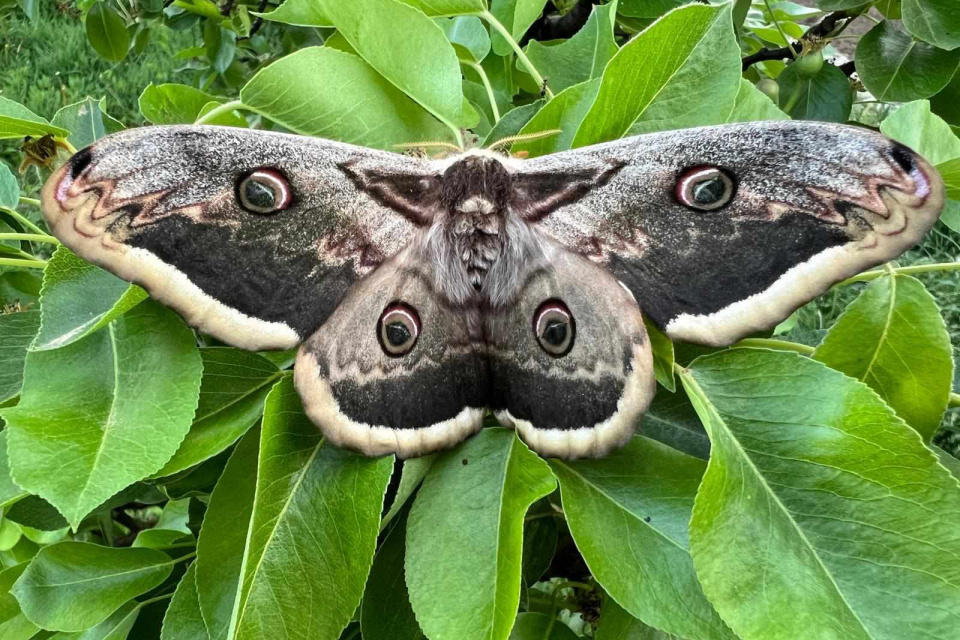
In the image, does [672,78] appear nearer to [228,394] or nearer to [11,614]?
[228,394]

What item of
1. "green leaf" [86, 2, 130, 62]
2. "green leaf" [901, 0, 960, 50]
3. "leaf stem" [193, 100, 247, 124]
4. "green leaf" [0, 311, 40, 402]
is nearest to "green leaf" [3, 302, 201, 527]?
"green leaf" [0, 311, 40, 402]

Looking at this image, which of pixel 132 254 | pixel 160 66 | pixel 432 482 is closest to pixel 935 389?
pixel 432 482

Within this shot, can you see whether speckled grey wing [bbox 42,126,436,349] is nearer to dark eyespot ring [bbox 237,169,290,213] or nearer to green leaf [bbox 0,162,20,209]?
dark eyespot ring [bbox 237,169,290,213]

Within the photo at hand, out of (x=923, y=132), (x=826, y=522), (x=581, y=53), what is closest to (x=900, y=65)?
(x=923, y=132)

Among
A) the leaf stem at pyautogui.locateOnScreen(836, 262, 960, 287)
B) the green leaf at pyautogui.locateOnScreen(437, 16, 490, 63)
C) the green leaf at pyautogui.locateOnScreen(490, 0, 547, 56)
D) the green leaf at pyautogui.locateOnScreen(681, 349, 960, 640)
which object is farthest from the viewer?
the green leaf at pyautogui.locateOnScreen(437, 16, 490, 63)

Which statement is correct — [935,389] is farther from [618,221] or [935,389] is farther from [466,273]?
[466,273]
